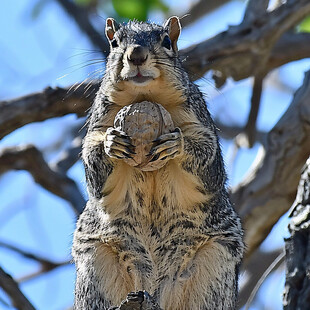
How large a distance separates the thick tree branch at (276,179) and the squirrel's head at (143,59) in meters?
1.97

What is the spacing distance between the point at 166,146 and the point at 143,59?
55 centimetres

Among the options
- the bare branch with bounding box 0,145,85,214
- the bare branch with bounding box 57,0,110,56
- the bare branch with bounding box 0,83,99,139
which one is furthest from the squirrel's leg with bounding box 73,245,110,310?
Result: the bare branch with bounding box 57,0,110,56

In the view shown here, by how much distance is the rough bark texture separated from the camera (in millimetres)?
4074

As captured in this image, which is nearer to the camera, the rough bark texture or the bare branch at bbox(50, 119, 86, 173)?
the rough bark texture

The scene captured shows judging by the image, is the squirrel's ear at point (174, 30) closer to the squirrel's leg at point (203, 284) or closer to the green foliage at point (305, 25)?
the squirrel's leg at point (203, 284)

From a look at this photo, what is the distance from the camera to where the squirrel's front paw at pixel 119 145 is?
4867 millimetres

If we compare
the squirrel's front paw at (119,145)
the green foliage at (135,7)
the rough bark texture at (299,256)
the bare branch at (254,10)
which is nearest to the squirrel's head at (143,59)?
the squirrel's front paw at (119,145)

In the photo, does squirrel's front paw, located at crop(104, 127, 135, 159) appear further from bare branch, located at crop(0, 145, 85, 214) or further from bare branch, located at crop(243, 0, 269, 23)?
bare branch, located at crop(243, 0, 269, 23)

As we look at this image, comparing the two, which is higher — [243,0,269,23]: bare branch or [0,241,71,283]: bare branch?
[243,0,269,23]: bare branch

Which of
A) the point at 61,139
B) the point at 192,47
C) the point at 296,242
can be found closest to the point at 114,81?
the point at 296,242

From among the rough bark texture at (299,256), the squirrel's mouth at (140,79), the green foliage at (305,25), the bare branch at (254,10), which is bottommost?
the rough bark texture at (299,256)

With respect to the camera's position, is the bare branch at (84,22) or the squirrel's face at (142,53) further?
the bare branch at (84,22)

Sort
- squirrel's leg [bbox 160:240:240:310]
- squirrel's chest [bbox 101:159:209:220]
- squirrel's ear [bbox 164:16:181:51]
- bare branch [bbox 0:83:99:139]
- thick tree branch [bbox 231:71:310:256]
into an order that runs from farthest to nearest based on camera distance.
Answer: thick tree branch [bbox 231:71:310:256], bare branch [bbox 0:83:99:139], squirrel's ear [bbox 164:16:181:51], squirrel's chest [bbox 101:159:209:220], squirrel's leg [bbox 160:240:240:310]

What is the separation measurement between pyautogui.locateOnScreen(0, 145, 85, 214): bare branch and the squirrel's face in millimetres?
1916
